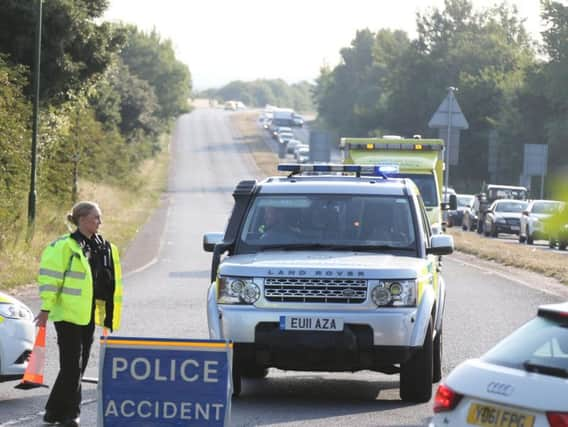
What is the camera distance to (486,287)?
82.8 feet

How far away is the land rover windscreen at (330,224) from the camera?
41.0ft

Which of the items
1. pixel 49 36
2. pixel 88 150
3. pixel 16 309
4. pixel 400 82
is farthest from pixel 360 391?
pixel 400 82

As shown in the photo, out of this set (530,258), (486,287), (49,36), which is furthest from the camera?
(49,36)

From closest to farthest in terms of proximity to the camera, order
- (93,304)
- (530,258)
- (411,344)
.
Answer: (93,304)
(411,344)
(530,258)

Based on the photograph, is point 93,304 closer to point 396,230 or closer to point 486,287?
point 396,230

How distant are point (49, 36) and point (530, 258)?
1317 centimetres

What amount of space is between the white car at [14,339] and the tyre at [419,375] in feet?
10.2

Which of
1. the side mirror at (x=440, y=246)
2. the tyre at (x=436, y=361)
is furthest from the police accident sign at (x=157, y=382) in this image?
the tyre at (x=436, y=361)

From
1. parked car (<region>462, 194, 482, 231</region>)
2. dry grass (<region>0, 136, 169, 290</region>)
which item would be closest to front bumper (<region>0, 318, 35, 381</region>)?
dry grass (<region>0, 136, 169, 290</region>)

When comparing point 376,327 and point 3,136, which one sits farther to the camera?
point 3,136

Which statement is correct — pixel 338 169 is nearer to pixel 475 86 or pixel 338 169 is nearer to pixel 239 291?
pixel 239 291

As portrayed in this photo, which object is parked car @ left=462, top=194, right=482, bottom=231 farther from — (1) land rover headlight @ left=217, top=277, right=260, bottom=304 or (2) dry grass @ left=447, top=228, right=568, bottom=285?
(1) land rover headlight @ left=217, top=277, right=260, bottom=304

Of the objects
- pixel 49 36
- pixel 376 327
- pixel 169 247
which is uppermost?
pixel 49 36

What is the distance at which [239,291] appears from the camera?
11.6 m
